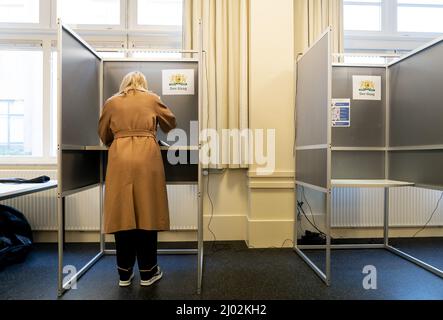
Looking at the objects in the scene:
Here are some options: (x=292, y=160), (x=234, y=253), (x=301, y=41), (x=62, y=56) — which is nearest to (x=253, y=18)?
(x=301, y=41)

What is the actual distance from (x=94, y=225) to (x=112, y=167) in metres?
1.22

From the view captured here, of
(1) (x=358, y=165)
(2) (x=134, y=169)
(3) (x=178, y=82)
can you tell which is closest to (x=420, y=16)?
(1) (x=358, y=165)

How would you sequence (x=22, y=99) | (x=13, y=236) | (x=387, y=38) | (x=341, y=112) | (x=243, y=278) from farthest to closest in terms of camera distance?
(x=387, y=38) → (x=22, y=99) → (x=341, y=112) → (x=13, y=236) → (x=243, y=278)

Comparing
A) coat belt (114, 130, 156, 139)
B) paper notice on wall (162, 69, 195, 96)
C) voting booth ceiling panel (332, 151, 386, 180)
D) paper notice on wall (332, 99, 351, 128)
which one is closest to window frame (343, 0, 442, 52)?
paper notice on wall (332, 99, 351, 128)

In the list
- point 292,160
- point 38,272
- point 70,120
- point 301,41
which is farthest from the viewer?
point 301,41

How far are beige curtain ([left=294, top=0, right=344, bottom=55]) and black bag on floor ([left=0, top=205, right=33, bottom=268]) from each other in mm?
3068

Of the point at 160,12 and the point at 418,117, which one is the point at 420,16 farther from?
the point at 160,12

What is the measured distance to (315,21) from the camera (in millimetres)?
2832

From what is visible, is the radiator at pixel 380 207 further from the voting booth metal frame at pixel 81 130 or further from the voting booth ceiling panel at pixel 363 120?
the voting booth metal frame at pixel 81 130

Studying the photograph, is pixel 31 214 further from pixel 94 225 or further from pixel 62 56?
pixel 62 56

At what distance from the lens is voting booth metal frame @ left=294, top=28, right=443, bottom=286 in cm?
201

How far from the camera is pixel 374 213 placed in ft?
9.44

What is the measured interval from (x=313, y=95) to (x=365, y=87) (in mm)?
828

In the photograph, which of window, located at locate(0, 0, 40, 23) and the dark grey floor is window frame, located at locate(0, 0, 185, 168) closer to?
window, located at locate(0, 0, 40, 23)
